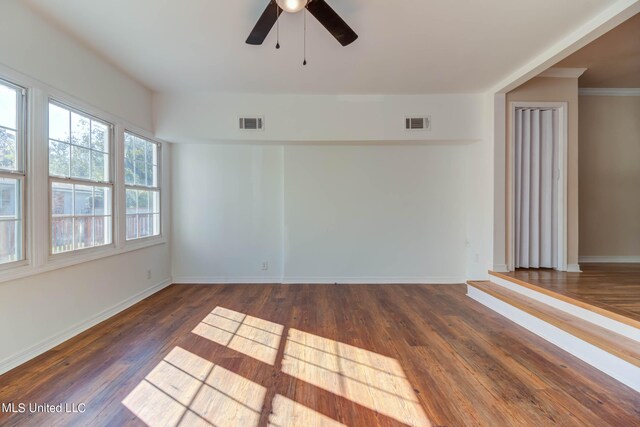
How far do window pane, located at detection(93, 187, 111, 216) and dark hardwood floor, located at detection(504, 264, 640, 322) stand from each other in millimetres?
4830

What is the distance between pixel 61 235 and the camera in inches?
98.2

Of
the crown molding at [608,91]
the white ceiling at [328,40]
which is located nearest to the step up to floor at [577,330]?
the white ceiling at [328,40]

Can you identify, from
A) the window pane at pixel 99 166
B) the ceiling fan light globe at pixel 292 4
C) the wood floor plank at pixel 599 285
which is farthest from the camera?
the window pane at pixel 99 166

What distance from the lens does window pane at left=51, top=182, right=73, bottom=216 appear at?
7.97ft

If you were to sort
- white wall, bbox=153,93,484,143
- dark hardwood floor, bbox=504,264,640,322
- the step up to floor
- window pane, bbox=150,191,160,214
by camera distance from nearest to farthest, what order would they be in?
the step up to floor → dark hardwood floor, bbox=504,264,640,322 → white wall, bbox=153,93,484,143 → window pane, bbox=150,191,160,214

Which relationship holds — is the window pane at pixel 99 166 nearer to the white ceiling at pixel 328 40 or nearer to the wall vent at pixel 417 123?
the white ceiling at pixel 328 40

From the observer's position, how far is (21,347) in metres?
2.08

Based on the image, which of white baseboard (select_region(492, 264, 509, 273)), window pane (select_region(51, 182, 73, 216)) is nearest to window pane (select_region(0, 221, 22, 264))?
window pane (select_region(51, 182, 73, 216))

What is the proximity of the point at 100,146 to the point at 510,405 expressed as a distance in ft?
13.9

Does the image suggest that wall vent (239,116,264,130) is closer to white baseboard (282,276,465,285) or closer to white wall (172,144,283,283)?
white wall (172,144,283,283)

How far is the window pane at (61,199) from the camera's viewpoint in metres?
2.43

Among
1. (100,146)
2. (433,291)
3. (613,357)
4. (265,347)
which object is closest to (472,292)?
(433,291)

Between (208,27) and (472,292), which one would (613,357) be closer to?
(472,292)

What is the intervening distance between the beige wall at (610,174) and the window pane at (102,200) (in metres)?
6.62
